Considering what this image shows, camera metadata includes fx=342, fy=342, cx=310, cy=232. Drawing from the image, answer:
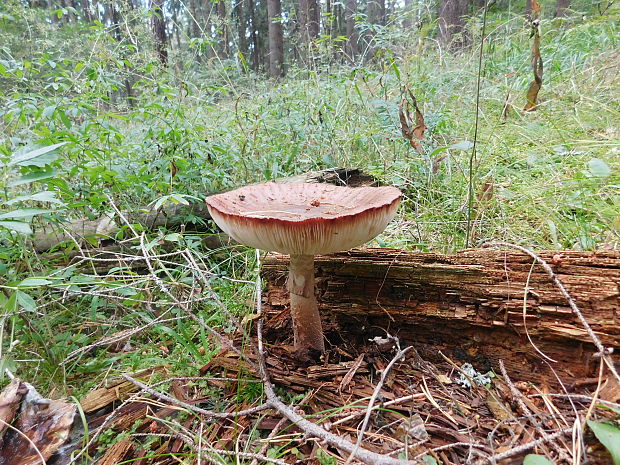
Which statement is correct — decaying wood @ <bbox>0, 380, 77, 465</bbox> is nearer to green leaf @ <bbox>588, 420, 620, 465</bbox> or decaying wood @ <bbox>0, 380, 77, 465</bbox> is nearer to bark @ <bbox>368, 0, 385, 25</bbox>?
green leaf @ <bbox>588, 420, 620, 465</bbox>

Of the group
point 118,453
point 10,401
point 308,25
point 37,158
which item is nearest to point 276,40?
point 308,25

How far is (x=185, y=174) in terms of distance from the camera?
2904mm

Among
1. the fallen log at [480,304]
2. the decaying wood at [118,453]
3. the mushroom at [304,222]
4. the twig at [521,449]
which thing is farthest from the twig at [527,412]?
the decaying wood at [118,453]

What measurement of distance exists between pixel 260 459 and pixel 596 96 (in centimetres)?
430

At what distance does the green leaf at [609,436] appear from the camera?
87cm

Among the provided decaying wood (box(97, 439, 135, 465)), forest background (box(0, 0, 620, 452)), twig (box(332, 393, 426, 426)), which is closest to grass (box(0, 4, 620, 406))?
forest background (box(0, 0, 620, 452))

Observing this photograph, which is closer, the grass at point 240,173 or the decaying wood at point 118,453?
the decaying wood at point 118,453

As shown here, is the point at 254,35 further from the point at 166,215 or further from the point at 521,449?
the point at 521,449

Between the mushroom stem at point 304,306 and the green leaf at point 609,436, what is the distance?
1129 millimetres

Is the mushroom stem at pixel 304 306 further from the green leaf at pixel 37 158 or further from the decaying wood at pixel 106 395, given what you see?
the green leaf at pixel 37 158

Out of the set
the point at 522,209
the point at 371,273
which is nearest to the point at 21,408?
the point at 371,273

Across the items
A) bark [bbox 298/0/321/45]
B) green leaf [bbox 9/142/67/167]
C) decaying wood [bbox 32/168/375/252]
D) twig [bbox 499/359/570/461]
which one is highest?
bark [bbox 298/0/321/45]

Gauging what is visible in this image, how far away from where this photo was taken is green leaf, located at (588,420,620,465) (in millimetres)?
868

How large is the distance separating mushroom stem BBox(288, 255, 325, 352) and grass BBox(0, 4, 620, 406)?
0.54 meters
